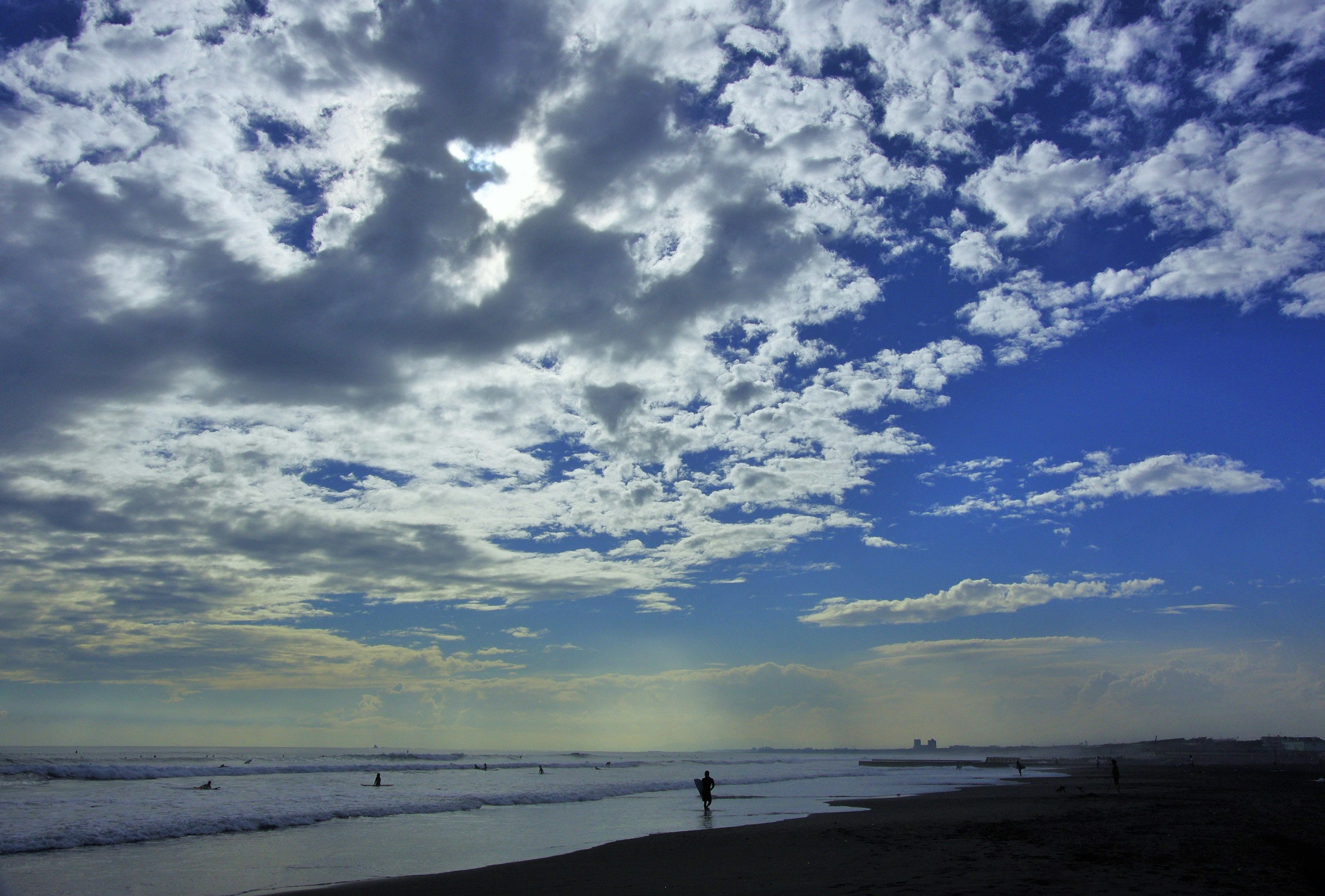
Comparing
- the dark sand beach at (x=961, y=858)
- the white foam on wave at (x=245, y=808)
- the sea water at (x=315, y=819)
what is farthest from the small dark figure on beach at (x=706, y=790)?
the white foam on wave at (x=245, y=808)

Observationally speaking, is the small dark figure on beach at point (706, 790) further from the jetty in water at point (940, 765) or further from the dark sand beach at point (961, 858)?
the jetty in water at point (940, 765)

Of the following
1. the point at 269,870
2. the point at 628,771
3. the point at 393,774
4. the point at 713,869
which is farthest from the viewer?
the point at 628,771

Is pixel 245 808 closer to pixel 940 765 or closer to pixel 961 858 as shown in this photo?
pixel 961 858

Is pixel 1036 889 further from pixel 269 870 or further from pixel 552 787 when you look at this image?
pixel 552 787

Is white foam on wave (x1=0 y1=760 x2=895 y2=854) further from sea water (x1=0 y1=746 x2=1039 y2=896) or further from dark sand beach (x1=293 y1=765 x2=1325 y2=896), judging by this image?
dark sand beach (x1=293 y1=765 x2=1325 y2=896)

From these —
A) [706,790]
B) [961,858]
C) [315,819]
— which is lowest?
[315,819]

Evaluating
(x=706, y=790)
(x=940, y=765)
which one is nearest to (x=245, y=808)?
(x=706, y=790)

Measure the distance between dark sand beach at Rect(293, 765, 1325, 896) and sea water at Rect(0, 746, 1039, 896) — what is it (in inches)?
114

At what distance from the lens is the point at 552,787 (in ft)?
184

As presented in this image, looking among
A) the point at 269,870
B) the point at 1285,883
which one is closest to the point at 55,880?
the point at 269,870

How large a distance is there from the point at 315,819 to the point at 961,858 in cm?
2784

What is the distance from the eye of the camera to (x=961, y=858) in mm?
17125

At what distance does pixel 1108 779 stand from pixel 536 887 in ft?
198

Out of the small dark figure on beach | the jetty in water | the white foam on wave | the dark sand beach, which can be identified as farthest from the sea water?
the jetty in water
